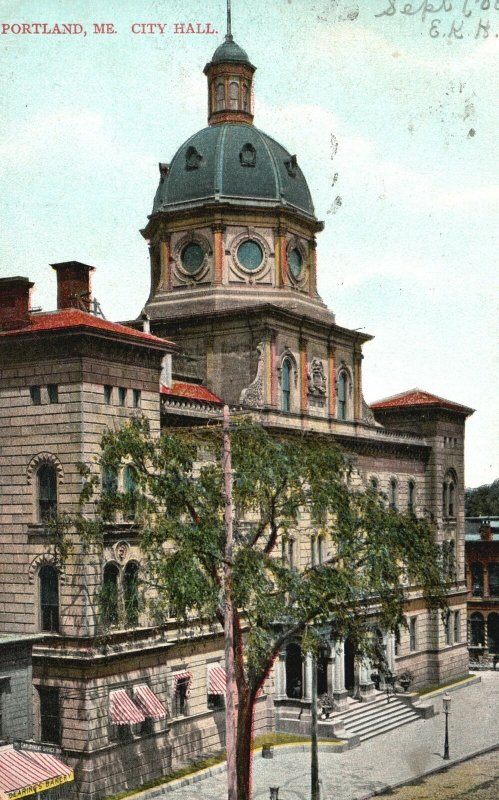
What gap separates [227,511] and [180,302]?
1000 inches

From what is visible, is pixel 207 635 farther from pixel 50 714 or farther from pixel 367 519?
pixel 367 519

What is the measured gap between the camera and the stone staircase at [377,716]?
46.3 metres

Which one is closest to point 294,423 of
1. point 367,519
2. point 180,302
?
point 180,302

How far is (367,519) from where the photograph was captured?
103ft

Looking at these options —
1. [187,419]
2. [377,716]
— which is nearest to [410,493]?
[377,716]

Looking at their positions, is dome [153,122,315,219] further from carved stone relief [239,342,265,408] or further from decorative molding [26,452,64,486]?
decorative molding [26,452,64,486]

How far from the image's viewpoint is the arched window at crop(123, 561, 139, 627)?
104 ft

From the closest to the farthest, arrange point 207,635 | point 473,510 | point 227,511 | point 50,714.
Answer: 1. point 227,511
2. point 50,714
3. point 207,635
4. point 473,510

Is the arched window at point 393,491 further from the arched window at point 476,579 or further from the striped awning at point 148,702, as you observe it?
the striped awning at point 148,702

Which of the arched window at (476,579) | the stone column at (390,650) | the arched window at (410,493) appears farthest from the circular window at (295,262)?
the arched window at (476,579)

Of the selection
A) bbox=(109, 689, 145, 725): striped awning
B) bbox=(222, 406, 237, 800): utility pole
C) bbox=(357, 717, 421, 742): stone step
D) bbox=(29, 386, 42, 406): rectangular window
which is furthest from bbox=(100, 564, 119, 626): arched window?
bbox=(357, 717, 421, 742): stone step

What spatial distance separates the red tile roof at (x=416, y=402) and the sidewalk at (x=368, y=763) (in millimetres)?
15947

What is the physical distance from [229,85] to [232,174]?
6336 mm

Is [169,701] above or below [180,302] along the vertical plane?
below
